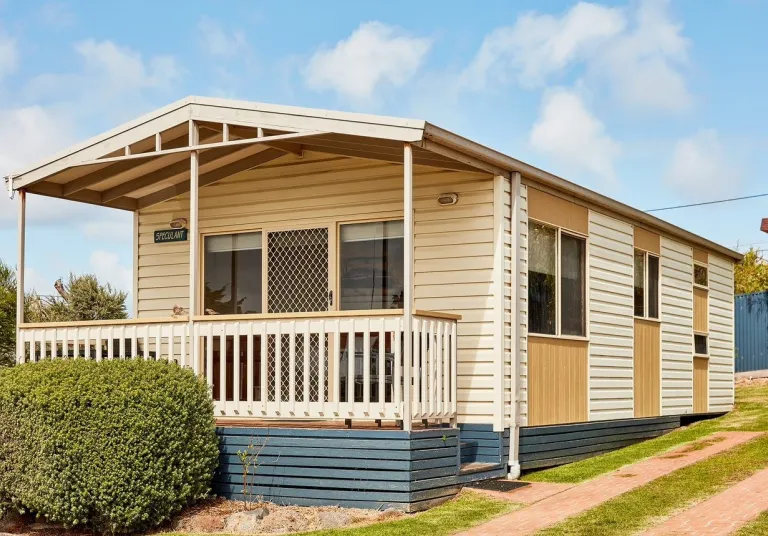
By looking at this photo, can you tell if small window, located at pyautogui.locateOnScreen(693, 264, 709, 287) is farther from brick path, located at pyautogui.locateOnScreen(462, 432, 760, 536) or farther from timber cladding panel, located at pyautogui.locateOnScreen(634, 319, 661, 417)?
brick path, located at pyautogui.locateOnScreen(462, 432, 760, 536)

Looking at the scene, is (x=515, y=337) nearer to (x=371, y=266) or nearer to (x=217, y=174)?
(x=371, y=266)

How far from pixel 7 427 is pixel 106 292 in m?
10.00

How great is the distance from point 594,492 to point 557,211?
10.4ft

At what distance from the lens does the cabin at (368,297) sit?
8.87 metres

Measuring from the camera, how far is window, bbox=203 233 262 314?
11.7 meters

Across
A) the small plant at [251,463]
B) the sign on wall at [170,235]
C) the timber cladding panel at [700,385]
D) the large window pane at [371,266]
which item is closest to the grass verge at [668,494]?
the small plant at [251,463]

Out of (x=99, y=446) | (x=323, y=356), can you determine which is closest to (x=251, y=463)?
(x=323, y=356)

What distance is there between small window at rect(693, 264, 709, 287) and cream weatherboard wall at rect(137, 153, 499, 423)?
263 inches

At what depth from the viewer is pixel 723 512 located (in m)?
8.58

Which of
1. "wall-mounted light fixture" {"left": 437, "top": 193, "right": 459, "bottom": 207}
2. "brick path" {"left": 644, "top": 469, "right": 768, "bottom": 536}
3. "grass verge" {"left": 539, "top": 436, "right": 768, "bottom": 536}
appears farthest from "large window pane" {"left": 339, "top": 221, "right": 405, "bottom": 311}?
"brick path" {"left": 644, "top": 469, "right": 768, "bottom": 536}

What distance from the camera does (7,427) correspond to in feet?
28.5

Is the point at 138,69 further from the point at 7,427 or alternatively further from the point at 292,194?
the point at 7,427

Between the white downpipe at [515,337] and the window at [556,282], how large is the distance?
48 cm

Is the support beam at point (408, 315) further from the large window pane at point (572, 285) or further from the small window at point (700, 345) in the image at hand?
the small window at point (700, 345)
